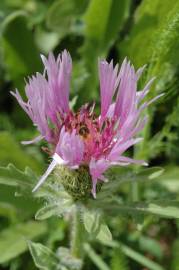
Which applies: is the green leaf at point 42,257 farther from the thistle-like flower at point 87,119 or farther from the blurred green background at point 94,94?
the thistle-like flower at point 87,119

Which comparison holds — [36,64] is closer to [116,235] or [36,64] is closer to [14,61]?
[14,61]

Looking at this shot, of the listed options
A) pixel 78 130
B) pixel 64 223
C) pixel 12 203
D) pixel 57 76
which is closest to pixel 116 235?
pixel 64 223

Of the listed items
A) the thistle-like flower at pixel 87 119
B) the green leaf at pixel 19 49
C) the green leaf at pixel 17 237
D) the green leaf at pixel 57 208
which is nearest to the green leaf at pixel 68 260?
the green leaf at pixel 17 237

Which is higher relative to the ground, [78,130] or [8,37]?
[8,37]

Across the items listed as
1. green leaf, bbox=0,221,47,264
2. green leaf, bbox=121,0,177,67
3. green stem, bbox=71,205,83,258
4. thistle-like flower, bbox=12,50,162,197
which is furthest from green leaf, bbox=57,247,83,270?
green leaf, bbox=121,0,177,67

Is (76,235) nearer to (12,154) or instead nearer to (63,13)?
(12,154)

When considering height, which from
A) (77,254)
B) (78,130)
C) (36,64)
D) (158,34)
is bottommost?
(77,254)

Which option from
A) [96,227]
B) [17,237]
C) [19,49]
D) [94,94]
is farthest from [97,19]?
[96,227]
